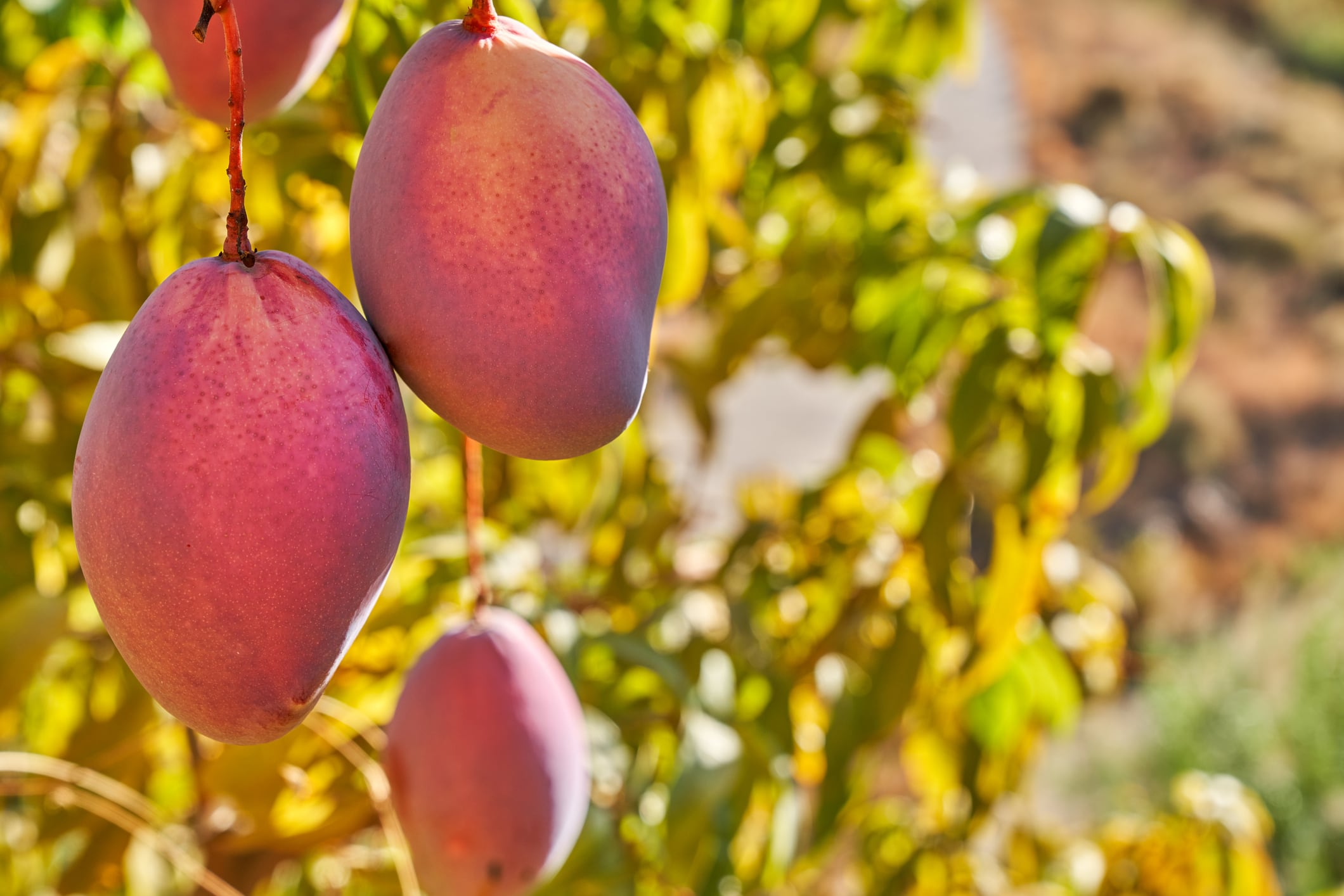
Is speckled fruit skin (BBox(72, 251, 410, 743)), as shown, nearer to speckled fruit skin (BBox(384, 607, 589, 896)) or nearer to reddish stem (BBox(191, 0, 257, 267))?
reddish stem (BBox(191, 0, 257, 267))

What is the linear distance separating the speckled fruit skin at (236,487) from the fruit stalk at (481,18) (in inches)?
2.5

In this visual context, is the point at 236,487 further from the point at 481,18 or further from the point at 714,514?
the point at 714,514

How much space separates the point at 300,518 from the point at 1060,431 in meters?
0.46

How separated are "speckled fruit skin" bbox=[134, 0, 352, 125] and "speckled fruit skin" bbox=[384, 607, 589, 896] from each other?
0.54 ft

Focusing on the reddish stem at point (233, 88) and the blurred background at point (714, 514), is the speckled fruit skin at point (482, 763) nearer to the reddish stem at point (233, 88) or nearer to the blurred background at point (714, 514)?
the blurred background at point (714, 514)

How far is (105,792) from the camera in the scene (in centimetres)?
43

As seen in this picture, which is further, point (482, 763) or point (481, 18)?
point (482, 763)

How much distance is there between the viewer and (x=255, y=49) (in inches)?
11.5

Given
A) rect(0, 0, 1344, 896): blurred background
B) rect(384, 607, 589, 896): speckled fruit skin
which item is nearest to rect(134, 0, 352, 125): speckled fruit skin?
rect(0, 0, 1344, 896): blurred background

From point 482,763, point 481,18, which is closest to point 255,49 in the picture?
point 481,18

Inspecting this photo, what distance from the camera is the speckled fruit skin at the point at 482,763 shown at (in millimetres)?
368

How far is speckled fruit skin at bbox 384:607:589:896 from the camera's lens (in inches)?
14.5

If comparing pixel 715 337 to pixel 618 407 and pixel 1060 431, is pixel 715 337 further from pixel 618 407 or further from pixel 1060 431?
pixel 618 407

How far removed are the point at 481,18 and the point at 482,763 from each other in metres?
0.22
